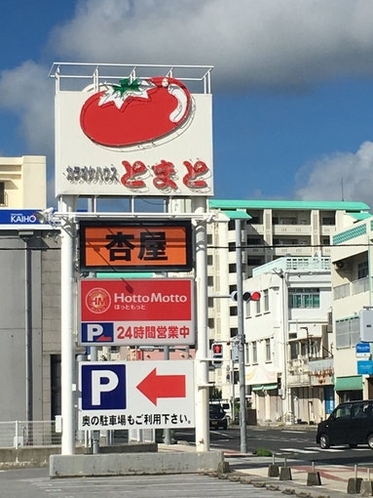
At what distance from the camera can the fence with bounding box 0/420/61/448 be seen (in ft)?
108

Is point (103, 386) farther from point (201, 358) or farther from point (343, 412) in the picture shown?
point (343, 412)

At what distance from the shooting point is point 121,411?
26594 millimetres

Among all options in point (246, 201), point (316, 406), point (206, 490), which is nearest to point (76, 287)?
point (206, 490)

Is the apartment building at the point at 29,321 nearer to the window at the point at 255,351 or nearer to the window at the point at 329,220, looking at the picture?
the window at the point at 255,351

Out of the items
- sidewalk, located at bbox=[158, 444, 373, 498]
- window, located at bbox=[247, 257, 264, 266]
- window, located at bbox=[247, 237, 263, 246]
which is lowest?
sidewalk, located at bbox=[158, 444, 373, 498]

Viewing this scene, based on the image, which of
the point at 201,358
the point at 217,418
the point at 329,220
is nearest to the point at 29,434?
the point at 201,358

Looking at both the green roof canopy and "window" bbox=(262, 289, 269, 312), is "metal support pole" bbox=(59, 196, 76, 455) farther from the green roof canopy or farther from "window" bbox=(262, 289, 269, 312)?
the green roof canopy

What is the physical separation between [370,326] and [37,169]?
44782 mm

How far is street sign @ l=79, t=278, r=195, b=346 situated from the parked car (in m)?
16.4

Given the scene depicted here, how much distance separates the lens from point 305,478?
83.3 feet

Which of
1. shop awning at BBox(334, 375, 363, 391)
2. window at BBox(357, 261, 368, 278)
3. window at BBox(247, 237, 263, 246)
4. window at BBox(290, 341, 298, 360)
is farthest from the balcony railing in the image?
window at BBox(247, 237, 263, 246)

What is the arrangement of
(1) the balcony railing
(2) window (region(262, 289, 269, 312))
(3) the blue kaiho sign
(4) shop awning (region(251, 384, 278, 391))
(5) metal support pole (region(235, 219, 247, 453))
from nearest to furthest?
(5) metal support pole (region(235, 219, 247, 453)) → (3) the blue kaiho sign → (1) the balcony railing → (4) shop awning (region(251, 384, 278, 391)) → (2) window (region(262, 289, 269, 312))

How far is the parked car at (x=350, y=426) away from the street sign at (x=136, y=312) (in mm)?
16371

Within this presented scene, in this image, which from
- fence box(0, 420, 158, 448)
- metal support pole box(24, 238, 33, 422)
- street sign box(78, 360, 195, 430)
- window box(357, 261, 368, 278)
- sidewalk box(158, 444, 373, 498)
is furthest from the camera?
window box(357, 261, 368, 278)
